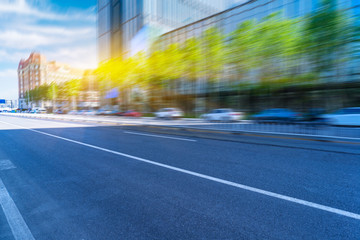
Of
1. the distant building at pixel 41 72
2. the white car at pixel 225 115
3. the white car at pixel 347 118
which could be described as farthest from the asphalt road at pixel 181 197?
the distant building at pixel 41 72

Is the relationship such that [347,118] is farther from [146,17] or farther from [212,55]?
[146,17]

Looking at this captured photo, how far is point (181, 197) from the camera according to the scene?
3182 mm

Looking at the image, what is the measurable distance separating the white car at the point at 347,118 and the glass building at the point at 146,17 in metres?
31.4

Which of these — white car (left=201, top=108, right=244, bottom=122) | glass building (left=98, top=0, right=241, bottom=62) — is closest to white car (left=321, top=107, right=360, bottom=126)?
white car (left=201, top=108, right=244, bottom=122)

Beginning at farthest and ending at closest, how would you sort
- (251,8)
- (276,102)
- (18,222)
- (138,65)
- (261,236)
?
(138,65) → (251,8) → (276,102) → (18,222) → (261,236)

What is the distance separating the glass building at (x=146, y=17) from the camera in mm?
40375

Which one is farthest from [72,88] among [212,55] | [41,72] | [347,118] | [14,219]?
[347,118]

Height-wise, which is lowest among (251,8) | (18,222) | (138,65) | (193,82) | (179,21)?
(18,222)

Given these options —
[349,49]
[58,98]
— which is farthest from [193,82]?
[58,98]

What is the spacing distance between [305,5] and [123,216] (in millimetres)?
30025

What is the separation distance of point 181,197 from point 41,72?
117222 mm

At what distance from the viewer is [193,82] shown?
3170cm

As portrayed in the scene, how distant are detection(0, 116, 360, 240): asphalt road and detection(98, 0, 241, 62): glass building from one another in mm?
39079

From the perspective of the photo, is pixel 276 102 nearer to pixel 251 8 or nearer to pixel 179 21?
pixel 251 8
